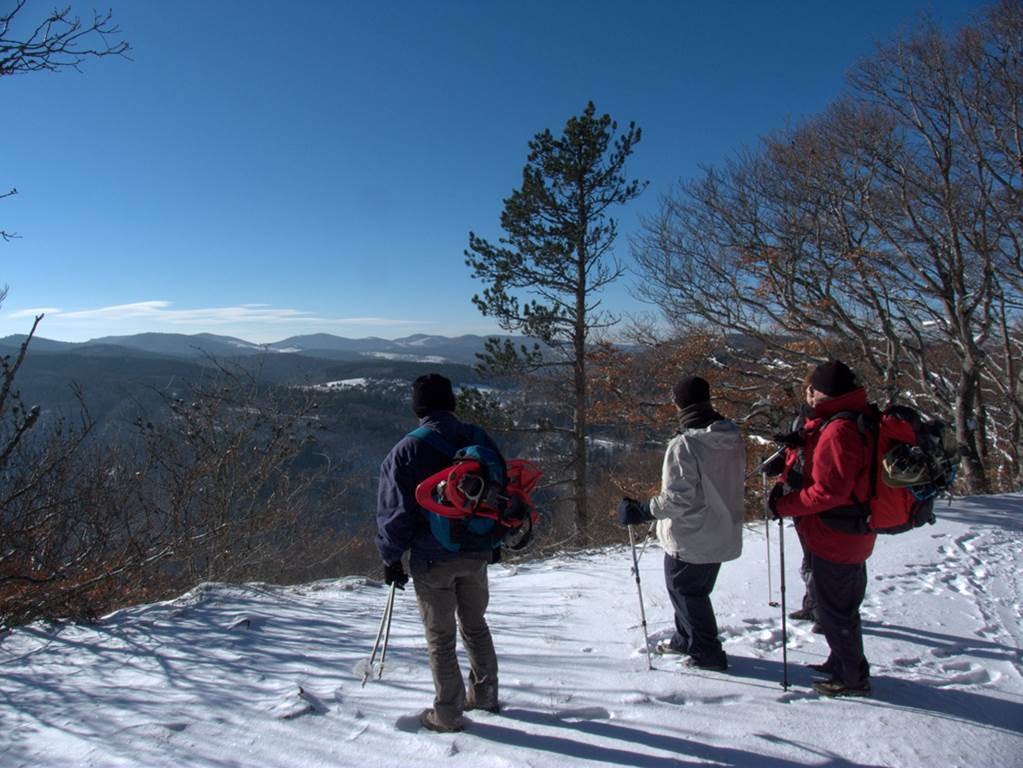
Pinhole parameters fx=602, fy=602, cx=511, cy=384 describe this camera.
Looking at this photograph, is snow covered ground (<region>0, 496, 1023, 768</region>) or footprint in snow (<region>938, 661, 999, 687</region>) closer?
snow covered ground (<region>0, 496, 1023, 768</region>)

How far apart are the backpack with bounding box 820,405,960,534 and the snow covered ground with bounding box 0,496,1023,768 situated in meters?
0.91

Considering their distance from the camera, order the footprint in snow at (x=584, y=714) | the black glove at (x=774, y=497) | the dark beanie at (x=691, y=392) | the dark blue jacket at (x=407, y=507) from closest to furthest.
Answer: the dark blue jacket at (x=407, y=507), the footprint in snow at (x=584, y=714), the black glove at (x=774, y=497), the dark beanie at (x=691, y=392)

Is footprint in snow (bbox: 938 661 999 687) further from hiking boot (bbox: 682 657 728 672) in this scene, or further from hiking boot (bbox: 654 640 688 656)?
hiking boot (bbox: 654 640 688 656)

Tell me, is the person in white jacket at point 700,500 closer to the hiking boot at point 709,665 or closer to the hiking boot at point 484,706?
the hiking boot at point 709,665

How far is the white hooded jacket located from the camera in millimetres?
3281

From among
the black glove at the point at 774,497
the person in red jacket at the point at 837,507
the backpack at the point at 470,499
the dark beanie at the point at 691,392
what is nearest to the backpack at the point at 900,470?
the person in red jacket at the point at 837,507

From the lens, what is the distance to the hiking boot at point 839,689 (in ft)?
9.99

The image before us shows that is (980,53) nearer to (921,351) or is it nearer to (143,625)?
(921,351)

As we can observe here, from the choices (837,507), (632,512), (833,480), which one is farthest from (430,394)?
(837,507)

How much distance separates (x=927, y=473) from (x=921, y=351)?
1252cm

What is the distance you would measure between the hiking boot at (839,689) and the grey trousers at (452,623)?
1.69m

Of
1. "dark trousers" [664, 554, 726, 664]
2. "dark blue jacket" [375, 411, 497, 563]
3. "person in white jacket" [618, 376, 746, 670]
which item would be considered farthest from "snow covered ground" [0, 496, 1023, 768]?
"dark blue jacket" [375, 411, 497, 563]

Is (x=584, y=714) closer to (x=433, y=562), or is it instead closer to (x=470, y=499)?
(x=433, y=562)

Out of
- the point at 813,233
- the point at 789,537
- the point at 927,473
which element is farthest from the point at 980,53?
the point at 927,473
